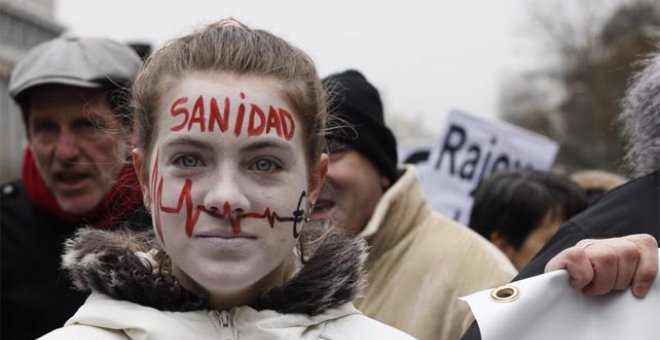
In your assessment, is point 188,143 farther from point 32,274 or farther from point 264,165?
point 32,274

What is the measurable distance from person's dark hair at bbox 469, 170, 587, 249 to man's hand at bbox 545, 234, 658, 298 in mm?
2690

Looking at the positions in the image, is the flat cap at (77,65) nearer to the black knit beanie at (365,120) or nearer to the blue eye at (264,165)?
the black knit beanie at (365,120)

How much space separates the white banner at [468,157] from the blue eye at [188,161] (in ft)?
14.7

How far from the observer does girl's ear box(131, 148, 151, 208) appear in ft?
8.06

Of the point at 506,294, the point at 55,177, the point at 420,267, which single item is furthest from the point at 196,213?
the point at 55,177

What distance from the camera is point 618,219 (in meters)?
2.73

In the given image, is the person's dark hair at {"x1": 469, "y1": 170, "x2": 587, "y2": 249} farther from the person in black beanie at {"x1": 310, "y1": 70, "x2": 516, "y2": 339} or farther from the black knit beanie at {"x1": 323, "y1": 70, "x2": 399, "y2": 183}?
the black knit beanie at {"x1": 323, "y1": 70, "x2": 399, "y2": 183}

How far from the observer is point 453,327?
11.8ft

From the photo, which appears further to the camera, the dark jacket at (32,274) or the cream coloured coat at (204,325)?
the dark jacket at (32,274)

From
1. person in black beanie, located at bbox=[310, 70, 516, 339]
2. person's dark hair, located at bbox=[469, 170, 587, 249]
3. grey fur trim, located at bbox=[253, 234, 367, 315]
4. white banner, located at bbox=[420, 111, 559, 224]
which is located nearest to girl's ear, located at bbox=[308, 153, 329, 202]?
grey fur trim, located at bbox=[253, 234, 367, 315]

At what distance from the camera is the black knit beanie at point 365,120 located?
3.89 m

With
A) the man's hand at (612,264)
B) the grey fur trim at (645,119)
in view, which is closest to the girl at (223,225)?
the man's hand at (612,264)

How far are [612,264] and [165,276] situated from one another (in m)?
0.92

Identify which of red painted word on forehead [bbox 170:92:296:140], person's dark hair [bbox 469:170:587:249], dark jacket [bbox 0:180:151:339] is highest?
red painted word on forehead [bbox 170:92:296:140]
